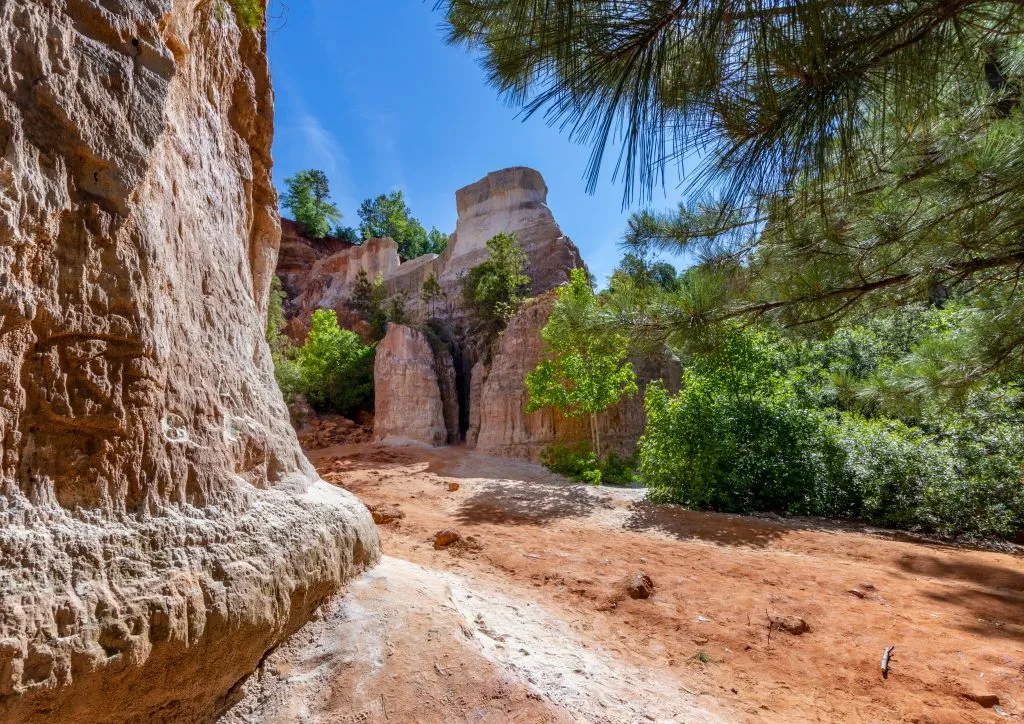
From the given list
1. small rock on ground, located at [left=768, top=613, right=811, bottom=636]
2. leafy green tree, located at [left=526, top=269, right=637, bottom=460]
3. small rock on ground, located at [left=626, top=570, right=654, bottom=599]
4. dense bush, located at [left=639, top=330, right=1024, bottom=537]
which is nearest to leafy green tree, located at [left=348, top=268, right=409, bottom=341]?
leafy green tree, located at [left=526, top=269, right=637, bottom=460]

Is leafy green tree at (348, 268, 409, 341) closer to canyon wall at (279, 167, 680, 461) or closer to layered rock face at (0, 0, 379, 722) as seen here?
canyon wall at (279, 167, 680, 461)

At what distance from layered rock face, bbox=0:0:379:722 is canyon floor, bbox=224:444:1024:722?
0.40m

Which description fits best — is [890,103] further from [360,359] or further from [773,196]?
[360,359]

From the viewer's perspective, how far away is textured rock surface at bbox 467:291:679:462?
471 inches

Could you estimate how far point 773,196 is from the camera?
3.00m

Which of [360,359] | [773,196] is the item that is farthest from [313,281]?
[773,196]

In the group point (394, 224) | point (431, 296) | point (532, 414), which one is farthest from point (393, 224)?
point (532, 414)

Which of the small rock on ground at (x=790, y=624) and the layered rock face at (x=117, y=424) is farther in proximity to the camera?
the small rock on ground at (x=790, y=624)

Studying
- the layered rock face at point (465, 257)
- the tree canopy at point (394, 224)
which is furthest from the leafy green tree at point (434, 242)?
the layered rock face at point (465, 257)

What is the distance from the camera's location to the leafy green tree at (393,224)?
35969 millimetres

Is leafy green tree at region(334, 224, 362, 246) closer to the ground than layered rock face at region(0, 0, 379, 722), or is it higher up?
higher up

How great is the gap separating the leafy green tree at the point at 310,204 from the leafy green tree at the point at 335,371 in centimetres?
1713

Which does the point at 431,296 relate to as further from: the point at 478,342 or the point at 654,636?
the point at 654,636

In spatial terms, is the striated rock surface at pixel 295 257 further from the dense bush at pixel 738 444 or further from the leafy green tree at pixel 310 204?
the dense bush at pixel 738 444
